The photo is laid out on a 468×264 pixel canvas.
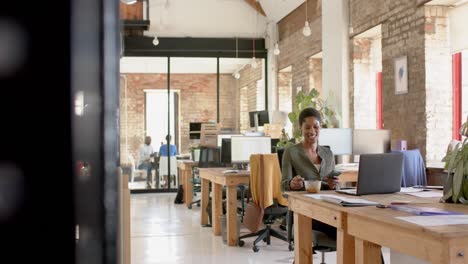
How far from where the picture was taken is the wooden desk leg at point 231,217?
18.7 feet

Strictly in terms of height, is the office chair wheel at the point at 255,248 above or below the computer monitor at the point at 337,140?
below

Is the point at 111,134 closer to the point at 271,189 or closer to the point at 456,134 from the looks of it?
the point at 271,189

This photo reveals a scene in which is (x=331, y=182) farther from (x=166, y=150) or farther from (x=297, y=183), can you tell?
(x=166, y=150)

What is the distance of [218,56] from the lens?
11719 millimetres

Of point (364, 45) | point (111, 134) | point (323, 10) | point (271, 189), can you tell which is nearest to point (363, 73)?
point (364, 45)

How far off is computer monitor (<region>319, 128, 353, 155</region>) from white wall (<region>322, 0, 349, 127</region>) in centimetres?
166

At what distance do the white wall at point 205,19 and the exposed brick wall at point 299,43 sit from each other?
73 cm

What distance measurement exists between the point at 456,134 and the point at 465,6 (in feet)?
4.59

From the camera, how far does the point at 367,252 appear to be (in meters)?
2.43

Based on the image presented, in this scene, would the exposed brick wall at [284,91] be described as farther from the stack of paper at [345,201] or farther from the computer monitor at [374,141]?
the stack of paper at [345,201]

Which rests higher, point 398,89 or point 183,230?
point 398,89

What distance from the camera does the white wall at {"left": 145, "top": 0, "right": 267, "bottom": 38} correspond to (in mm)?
11234

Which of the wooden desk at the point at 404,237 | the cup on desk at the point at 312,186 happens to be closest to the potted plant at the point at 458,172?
the wooden desk at the point at 404,237

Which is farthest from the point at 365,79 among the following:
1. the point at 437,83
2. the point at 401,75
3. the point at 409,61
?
the point at 437,83
